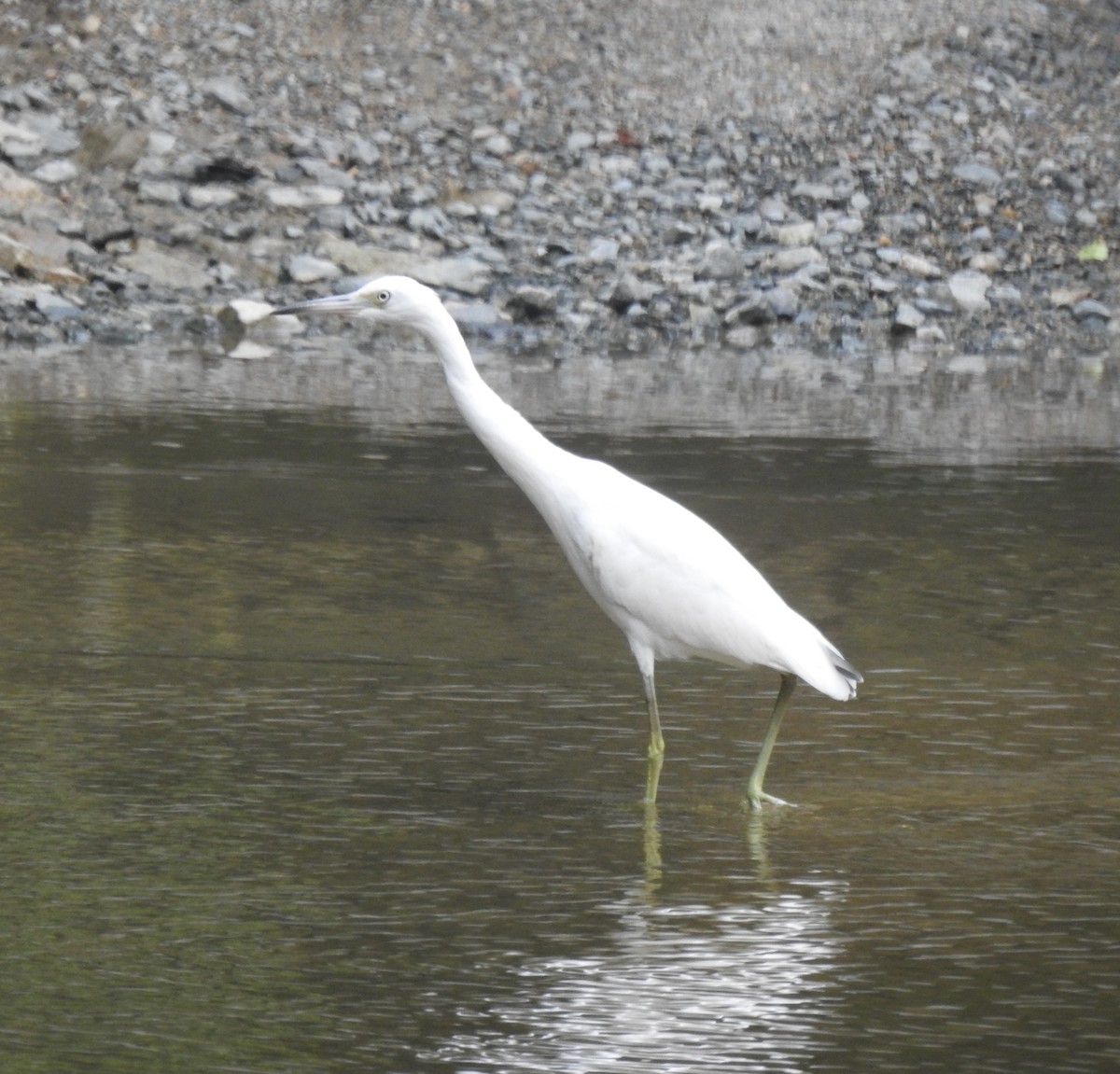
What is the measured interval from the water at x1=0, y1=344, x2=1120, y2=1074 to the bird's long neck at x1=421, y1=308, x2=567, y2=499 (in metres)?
0.87

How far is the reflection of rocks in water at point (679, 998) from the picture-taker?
461 cm

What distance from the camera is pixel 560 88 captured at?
31422 millimetres

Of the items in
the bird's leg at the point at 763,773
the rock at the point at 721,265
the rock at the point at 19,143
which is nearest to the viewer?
the bird's leg at the point at 763,773

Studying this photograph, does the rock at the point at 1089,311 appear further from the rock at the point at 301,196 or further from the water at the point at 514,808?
the water at the point at 514,808

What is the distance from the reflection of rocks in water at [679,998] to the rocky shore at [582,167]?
1624 centimetres

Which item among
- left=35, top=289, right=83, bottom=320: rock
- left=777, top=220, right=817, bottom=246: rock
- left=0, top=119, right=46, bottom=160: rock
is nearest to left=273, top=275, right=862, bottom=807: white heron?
left=35, top=289, right=83, bottom=320: rock

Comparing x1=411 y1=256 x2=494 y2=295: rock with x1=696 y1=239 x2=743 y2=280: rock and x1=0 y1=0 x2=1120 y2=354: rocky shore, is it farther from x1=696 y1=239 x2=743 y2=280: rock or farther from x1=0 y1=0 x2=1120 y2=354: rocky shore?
x1=696 y1=239 x2=743 y2=280: rock

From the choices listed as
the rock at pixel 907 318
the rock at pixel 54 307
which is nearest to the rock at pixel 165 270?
the rock at pixel 54 307

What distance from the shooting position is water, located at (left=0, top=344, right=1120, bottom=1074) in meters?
4.81

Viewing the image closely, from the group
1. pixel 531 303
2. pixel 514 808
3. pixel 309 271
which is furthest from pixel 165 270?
Result: pixel 514 808

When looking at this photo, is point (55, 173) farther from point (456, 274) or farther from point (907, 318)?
point (907, 318)

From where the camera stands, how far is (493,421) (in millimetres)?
7008

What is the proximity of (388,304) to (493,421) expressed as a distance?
477mm

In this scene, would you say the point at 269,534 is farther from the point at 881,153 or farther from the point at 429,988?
the point at 881,153
